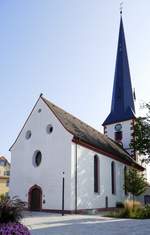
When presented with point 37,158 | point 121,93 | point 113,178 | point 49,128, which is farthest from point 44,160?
point 121,93

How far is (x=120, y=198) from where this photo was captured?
1253 inches

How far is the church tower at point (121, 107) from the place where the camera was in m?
41.2

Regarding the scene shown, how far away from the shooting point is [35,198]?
83.8 ft

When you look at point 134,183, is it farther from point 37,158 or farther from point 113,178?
point 37,158

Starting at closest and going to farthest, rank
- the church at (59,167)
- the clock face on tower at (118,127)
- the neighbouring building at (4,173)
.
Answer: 1. the church at (59,167)
2. the clock face on tower at (118,127)
3. the neighbouring building at (4,173)

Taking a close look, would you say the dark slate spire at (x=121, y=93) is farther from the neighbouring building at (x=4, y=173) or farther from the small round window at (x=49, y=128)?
the neighbouring building at (x=4, y=173)

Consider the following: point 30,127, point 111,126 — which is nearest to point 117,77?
point 111,126

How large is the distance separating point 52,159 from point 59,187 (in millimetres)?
2463

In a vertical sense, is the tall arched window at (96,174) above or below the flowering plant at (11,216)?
above

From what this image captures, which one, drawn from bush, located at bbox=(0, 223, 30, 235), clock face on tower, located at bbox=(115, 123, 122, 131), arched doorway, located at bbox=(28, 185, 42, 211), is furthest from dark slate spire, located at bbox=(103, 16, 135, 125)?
bush, located at bbox=(0, 223, 30, 235)

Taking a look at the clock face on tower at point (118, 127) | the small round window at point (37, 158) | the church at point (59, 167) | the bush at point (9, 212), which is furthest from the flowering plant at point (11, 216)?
the clock face on tower at point (118, 127)

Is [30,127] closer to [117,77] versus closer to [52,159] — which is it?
[52,159]

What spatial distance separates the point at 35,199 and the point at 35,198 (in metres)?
0.09

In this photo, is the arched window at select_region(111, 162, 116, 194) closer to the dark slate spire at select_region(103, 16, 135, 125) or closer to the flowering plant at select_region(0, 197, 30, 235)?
the dark slate spire at select_region(103, 16, 135, 125)
